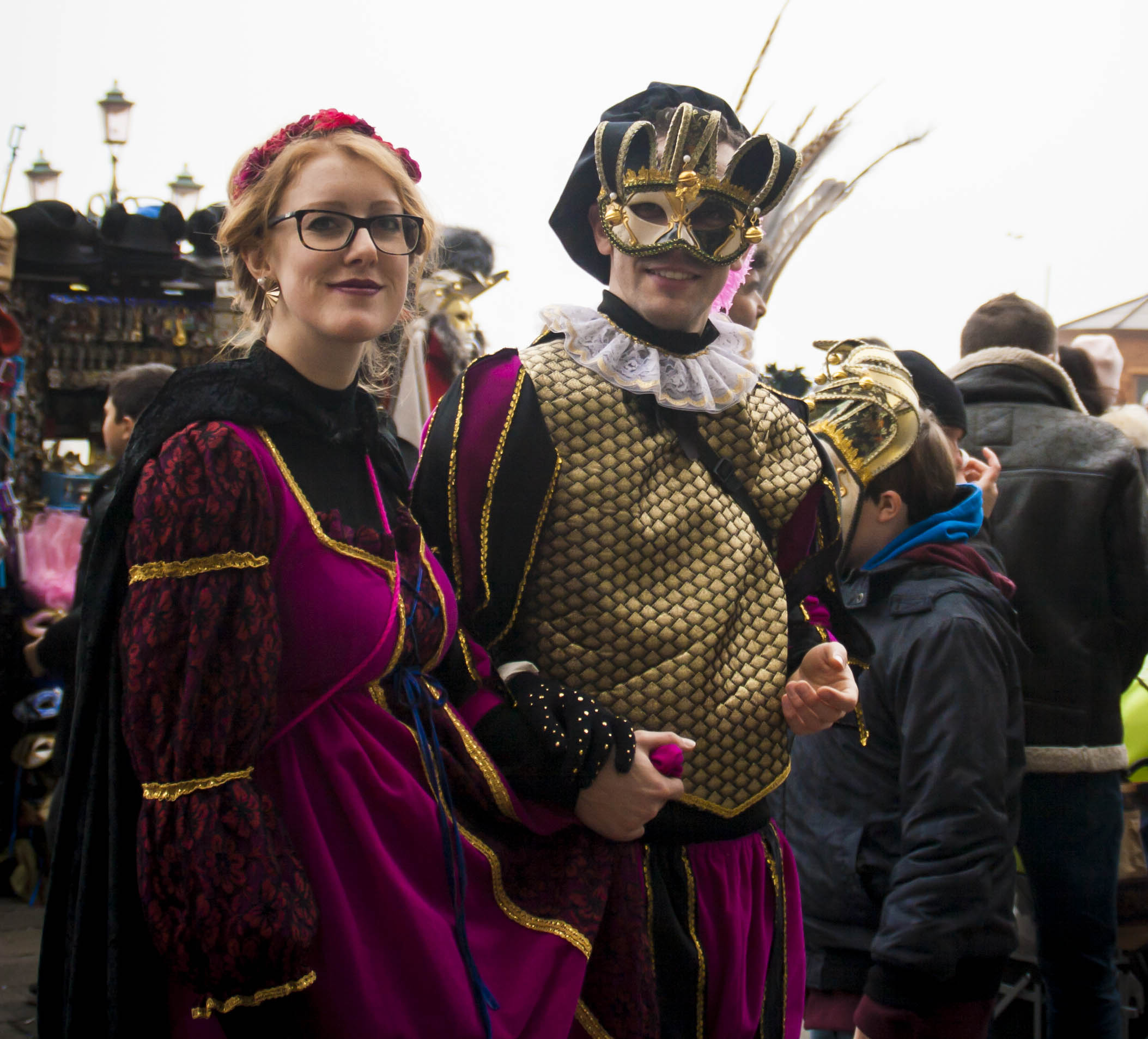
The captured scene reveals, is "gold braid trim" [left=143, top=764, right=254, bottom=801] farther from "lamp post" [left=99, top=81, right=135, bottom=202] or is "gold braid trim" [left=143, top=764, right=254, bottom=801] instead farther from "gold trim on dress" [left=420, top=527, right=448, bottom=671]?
"lamp post" [left=99, top=81, right=135, bottom=202]

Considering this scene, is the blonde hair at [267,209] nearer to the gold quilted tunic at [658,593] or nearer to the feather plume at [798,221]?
the gold quilted tunic at [658,593]

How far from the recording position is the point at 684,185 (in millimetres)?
1694

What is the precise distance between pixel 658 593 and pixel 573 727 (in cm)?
28

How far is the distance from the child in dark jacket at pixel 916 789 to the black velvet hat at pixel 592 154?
750 millimetres

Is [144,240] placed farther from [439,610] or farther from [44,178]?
[439,610]

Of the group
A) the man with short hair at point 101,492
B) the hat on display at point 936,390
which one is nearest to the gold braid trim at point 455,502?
the hat on display at point 936,390

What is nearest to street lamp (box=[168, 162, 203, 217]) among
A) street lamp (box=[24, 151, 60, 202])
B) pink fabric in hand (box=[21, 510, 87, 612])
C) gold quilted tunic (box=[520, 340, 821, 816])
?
street lamp (box=[24, 151, 60, 202])

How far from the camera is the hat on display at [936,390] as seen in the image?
2.73 metres

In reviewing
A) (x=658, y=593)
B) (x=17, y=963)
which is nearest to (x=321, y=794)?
(x=658, y=593)

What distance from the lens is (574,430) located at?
1.67 m

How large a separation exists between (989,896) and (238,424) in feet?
5.06

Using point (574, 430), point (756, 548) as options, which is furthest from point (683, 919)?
point (574, 430)

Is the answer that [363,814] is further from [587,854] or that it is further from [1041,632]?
[1041,632]

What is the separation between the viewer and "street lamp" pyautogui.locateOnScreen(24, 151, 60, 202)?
875cm
